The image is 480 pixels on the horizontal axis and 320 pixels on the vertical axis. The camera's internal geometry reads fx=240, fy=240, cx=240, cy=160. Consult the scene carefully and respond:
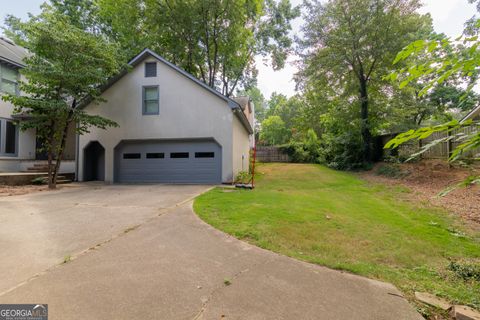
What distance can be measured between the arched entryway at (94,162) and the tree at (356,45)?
14.0 meters

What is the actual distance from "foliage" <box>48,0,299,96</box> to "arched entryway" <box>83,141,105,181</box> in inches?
215

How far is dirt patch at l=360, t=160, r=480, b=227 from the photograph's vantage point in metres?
6.90

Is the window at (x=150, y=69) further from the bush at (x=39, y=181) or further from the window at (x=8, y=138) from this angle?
the window at (x=8, y=138)

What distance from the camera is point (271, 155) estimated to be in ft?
86.3

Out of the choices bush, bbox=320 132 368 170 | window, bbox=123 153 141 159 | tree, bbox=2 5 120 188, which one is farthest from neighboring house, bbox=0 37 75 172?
bush, bbox=320 132 368 170

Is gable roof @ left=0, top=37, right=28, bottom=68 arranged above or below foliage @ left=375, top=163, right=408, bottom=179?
above

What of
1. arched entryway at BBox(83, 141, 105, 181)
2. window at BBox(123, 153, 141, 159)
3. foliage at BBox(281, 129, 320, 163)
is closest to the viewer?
window at BBox(123, 153, 141, 159)

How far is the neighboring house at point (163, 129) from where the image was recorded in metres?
11.4

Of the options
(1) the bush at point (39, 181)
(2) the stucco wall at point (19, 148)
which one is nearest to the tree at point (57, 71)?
(1) the bush at point (39, 181)

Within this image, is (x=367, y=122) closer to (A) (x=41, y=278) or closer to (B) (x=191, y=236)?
(B) (x=191, y=236)

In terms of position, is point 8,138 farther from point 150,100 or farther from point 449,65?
point 449,65

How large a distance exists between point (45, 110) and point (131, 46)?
9751 millimetres

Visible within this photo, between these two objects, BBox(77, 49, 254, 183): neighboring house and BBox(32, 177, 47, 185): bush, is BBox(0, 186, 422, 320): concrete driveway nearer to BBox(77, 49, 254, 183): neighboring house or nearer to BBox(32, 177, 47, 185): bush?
BBox(77, 49, 254, 183): neighboring house

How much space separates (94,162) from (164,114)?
17.3 feet
